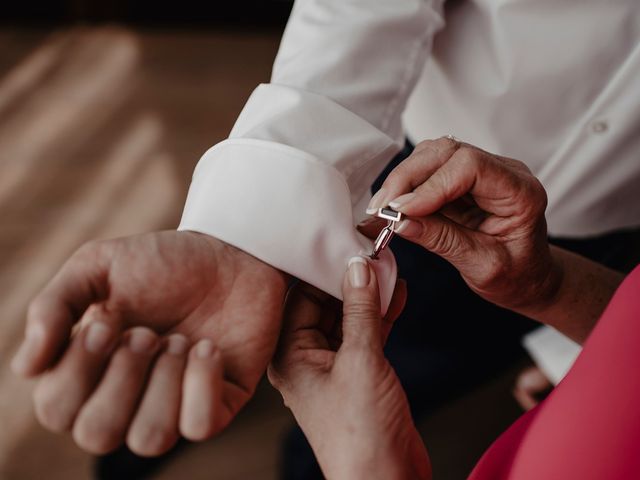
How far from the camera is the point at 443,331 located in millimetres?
1070

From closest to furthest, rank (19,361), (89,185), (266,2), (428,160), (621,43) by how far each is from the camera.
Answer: (19,361) → (428,160) → (621,43) → (89,185) → (266,2)

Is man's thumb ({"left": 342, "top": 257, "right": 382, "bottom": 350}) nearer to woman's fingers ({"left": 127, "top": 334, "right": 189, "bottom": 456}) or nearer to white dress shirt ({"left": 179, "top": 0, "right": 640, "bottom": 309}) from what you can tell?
white dress shirt ({"left": 179, "top": 0, "right": 640, "bottom": 309})

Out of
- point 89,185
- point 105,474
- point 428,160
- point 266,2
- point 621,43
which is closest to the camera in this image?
point 428,160

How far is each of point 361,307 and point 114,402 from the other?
0.24 m

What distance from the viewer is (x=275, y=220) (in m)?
0.59

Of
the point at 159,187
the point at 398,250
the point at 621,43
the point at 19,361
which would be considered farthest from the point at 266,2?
the point at 19,361

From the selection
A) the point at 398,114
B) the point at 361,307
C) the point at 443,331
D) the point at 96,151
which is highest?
the point at 398,114

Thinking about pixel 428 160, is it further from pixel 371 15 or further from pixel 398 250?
pixel 398 250

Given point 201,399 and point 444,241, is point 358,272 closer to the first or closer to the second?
point 444,241

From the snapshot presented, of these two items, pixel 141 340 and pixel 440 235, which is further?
pixel 440 235

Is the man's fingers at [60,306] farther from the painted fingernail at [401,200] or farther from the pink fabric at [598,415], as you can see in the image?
the pink fabric at [598,415]

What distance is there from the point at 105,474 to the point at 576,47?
3.78ft

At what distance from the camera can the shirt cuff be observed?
583mm

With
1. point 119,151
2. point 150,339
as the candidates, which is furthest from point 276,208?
point 119,151
